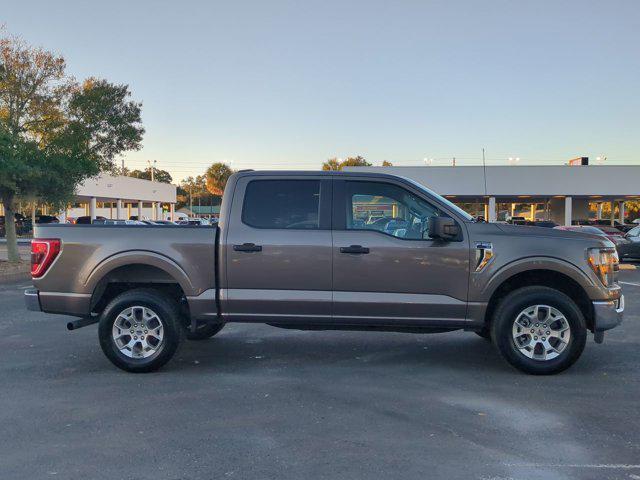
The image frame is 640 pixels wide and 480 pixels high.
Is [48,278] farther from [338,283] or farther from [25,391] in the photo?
[338,283]

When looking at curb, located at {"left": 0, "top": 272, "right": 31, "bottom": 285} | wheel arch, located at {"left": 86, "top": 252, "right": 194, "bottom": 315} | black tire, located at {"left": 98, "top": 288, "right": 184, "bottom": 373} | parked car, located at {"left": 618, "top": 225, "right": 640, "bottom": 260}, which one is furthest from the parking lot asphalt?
parked car, located at {"left": 618, "top": 225, "right": 640, "bottom": 260}

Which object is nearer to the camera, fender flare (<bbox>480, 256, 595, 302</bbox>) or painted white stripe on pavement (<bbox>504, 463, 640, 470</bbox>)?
painted white stripe on pavement (<bbox>504, 463, 640, 470</bbox>)

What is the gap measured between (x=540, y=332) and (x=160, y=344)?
3956 mm

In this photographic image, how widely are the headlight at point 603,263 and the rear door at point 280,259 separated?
8.74ft

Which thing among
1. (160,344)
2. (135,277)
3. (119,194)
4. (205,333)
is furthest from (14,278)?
(119,194)

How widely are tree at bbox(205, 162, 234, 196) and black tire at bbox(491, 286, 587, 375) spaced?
9593 cm

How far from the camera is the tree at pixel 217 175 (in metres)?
99.9

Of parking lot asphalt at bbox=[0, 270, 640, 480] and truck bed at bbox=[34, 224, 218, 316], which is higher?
truck bed at bbox=[34, 224, 218, 316]

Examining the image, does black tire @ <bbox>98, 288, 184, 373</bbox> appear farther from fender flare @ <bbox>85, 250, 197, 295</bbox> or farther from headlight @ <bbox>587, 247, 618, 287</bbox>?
headlight @ <bbox>587, 247, 618, 287</bbox>

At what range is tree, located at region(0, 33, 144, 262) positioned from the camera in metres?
17.2

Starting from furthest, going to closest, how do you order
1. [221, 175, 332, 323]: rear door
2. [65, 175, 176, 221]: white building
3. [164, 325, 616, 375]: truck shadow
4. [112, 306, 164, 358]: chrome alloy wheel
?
1. [65, 175, 176, 221]: white building
2. [164, 325, 616, 375]: truck shadow
3. [112, 306, 164, 358]: chrome alloy wheel
4. [221, 175, 332, 323]: rear door

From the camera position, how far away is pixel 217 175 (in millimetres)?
99875

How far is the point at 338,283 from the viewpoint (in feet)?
19.8

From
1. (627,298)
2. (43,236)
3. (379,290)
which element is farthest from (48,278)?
(627,298)
